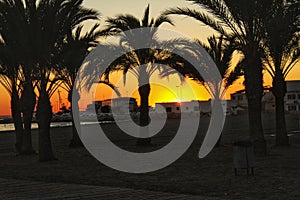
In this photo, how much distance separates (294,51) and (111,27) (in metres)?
8.98

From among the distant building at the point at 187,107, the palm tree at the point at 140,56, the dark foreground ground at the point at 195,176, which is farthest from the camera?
the distant building at the point at 187,107

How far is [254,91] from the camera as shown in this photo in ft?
56.8

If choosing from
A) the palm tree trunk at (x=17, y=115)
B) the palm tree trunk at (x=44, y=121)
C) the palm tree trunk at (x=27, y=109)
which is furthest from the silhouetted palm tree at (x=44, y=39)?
the palm tree trunk at (x=17, y=115)

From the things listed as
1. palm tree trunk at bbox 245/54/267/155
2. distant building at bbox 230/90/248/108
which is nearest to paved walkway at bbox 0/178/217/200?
palm tree trunk at bbox 245/54/267/155

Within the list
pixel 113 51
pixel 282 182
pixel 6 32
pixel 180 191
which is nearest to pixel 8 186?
pixel 180 191

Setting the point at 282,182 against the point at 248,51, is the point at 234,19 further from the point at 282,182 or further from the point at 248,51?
the point at 282,182

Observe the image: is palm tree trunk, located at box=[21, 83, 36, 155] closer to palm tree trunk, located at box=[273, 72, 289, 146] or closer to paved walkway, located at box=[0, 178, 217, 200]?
paved walkway, located at box=[0, 178, 217, 200]

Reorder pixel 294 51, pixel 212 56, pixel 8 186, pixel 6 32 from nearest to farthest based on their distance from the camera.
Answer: pixel 8 186 < pixel 6 32 < pixel 294 51 < pixel 212 56

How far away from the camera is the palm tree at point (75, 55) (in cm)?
1841

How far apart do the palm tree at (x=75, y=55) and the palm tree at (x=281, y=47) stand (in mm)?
7355

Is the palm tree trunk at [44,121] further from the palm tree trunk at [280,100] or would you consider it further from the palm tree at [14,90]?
the palm tree trunk at [280,100]

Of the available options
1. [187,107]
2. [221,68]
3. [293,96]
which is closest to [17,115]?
[221,68]

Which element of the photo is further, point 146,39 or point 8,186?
point 146,39

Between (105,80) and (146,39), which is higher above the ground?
(146,39)
